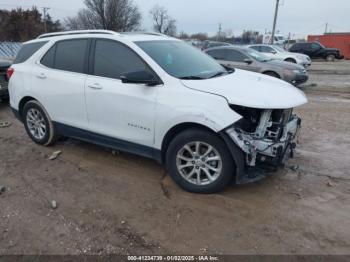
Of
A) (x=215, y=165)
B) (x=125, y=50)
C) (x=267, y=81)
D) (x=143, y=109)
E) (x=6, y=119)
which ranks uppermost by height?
(x=125, y=50)

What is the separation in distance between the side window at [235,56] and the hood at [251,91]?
719 centimetres

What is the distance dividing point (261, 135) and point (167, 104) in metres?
1.12

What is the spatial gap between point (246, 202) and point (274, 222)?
1.49 ft

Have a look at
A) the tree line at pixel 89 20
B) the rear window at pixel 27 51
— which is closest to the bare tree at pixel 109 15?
the tree line at pixel 89 20

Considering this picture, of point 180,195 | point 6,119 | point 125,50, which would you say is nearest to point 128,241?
point 180,195

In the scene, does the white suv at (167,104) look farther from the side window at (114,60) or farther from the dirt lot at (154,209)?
the dirt lot at (154,209)

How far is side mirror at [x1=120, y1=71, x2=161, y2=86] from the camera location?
380 cm

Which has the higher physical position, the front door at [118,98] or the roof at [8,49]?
the front door at [118,98]

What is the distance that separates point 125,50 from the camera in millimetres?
4258

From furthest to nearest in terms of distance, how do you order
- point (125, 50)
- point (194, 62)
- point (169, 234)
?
1. point (194, 62)
2. point (125, 50)
3. point (169, 234)

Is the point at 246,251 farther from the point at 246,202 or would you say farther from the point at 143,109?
the point at 143,109

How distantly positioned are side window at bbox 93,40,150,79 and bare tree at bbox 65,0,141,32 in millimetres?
36322

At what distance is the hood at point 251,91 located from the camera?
3529 millimetres

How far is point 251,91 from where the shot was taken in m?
3.72
